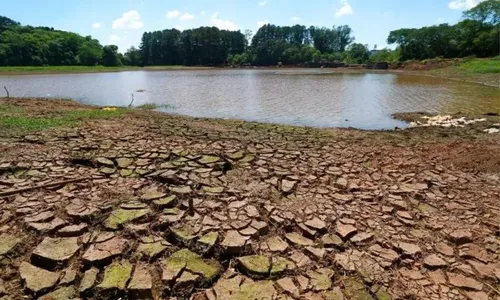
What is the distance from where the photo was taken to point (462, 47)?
60375 mm

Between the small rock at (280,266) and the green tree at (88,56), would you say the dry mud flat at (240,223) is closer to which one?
the small rock at (280,266)

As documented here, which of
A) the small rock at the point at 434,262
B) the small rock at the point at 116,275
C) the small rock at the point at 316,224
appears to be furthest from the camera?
the small rock at the point at 316,224

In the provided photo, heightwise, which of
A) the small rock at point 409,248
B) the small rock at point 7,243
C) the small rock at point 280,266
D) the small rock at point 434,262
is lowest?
the small rock at point 434,262

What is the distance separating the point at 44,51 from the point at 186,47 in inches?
1665

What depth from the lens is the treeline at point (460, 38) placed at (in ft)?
183

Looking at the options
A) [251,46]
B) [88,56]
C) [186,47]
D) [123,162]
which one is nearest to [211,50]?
Answer: [186,47]

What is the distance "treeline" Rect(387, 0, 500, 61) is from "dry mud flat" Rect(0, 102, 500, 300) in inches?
2496

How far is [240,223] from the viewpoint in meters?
3.94

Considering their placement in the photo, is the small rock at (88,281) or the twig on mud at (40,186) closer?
the small rock at (88,281)

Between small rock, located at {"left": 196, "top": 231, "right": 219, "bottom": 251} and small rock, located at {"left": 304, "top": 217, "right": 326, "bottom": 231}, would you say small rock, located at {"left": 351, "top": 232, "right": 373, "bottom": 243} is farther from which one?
small rock, located at {"left": 196, "top": 231, "right": 219, "bottom": 251}

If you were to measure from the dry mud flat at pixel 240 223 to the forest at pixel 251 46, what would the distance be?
206 feet

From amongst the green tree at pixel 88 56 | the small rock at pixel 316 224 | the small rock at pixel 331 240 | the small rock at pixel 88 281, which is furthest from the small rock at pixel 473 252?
the green tree at pixel 88 56

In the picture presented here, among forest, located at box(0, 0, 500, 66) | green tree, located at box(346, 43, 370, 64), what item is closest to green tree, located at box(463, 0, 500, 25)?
forest, located at box(0, 0, 500, 66)

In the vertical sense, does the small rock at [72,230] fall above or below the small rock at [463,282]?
above
